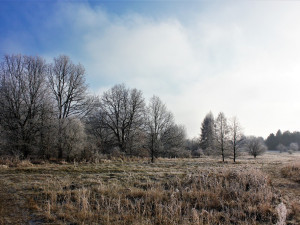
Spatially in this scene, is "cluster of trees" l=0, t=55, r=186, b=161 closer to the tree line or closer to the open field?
the tree line

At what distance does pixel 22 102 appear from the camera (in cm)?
2047

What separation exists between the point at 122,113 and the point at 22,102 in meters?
15.8

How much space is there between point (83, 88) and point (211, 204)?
82.7ft

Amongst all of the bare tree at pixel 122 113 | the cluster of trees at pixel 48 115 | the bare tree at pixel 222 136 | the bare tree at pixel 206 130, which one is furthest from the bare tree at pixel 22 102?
the bare tree at pixel 206 130

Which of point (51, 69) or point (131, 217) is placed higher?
point (51, 69)

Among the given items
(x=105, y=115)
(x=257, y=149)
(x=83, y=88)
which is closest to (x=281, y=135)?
(x=257, y=149)

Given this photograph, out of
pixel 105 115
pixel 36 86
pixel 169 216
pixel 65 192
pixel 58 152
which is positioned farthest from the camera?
pixel 105 115

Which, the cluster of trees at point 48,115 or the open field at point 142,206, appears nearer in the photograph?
the open field at point 142,206

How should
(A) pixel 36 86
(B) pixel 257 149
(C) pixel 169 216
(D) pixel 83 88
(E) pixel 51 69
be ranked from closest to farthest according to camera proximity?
(C) pixel 169 216
(A) pixel 36 86
(E) pixel 51 69
(D) pixel 83 88
(B) pixel 257 149

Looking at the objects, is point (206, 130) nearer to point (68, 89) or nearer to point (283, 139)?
point (68, 89)

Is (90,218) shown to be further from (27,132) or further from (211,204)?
(27,132)

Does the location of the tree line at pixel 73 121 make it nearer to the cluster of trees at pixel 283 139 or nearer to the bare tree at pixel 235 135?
the bare tree at pixel 235 135

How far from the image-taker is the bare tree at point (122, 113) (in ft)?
104

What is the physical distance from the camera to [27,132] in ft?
65.4
